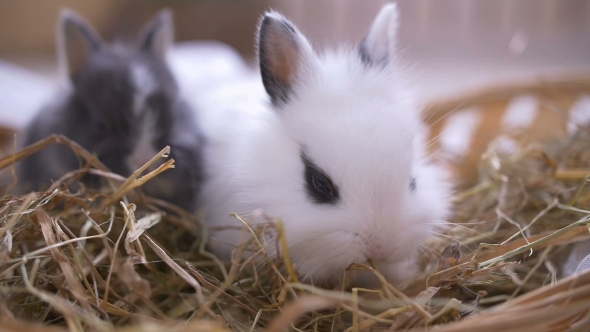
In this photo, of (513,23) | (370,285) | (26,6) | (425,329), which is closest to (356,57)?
(370,285)

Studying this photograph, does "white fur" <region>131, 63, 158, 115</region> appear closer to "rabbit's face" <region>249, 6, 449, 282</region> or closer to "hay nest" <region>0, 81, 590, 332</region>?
"hay nest" <region>0, 81, 590, 332</region>

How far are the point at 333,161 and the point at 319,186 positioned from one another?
8cm

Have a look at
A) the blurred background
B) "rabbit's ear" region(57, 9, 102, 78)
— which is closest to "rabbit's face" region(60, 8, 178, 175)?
"rabbit's ear" region(57, 9, 102, 78)

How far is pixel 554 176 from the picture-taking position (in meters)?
1.78

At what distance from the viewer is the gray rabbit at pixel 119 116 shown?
1.74 metres

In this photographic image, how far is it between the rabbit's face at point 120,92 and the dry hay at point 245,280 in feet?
0.74

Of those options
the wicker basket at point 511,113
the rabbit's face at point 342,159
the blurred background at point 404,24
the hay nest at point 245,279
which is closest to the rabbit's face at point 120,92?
the hay nest at point 245,279

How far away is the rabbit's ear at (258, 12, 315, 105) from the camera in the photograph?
1.41 m

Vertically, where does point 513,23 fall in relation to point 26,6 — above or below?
below

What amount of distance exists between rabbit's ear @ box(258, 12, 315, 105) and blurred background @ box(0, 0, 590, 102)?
7.98 feet

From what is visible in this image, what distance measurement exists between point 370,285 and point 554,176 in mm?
868

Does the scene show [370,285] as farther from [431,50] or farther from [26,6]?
[26,6]

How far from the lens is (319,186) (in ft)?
4.15

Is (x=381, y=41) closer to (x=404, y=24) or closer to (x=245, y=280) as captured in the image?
(x=245, y=280)
